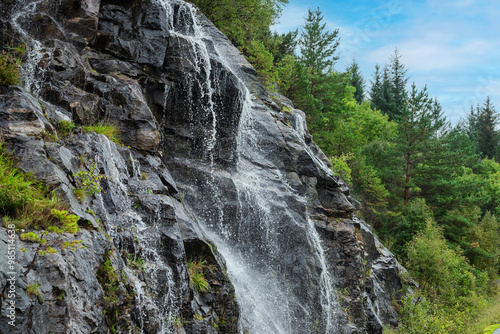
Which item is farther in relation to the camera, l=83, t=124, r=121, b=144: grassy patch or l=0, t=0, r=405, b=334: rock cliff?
l=83, t=124, r=121, b=144: grassy patch

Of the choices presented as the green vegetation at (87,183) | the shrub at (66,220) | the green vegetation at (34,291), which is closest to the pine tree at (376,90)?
the green vegetation at (87,183)

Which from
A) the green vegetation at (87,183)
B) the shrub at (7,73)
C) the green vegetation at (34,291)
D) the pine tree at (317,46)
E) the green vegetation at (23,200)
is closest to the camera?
the green vegetation at (34,291)

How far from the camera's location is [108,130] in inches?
342

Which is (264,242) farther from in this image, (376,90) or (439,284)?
(376,90)

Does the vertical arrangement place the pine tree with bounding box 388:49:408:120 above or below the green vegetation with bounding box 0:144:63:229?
above

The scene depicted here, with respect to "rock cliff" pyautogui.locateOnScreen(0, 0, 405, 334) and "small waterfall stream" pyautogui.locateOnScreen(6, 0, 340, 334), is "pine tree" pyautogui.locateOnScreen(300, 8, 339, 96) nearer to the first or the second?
"rock cliff" pyautogui.locateOnScreen(0, 0, 405, 334)

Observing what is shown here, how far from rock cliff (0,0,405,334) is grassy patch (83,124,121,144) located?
0.23 meters

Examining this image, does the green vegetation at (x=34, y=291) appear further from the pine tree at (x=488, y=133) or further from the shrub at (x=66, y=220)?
the pine tree at (x=488, y=133)

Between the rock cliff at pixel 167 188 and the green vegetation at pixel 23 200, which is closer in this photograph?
the green vegetation at pixel 23 200

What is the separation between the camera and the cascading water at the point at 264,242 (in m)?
11.0

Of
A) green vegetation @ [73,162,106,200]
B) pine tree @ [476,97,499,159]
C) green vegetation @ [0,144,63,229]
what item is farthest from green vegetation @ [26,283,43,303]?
pine tree @ [476,97,499,159]

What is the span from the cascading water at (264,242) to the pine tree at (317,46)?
709 inches

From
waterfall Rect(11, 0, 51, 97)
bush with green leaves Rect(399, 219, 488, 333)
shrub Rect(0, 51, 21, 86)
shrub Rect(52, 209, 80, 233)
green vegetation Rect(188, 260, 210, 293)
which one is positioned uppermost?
waterfall Rect(11, 0, 51, 97)

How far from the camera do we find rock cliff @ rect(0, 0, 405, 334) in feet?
19.2
